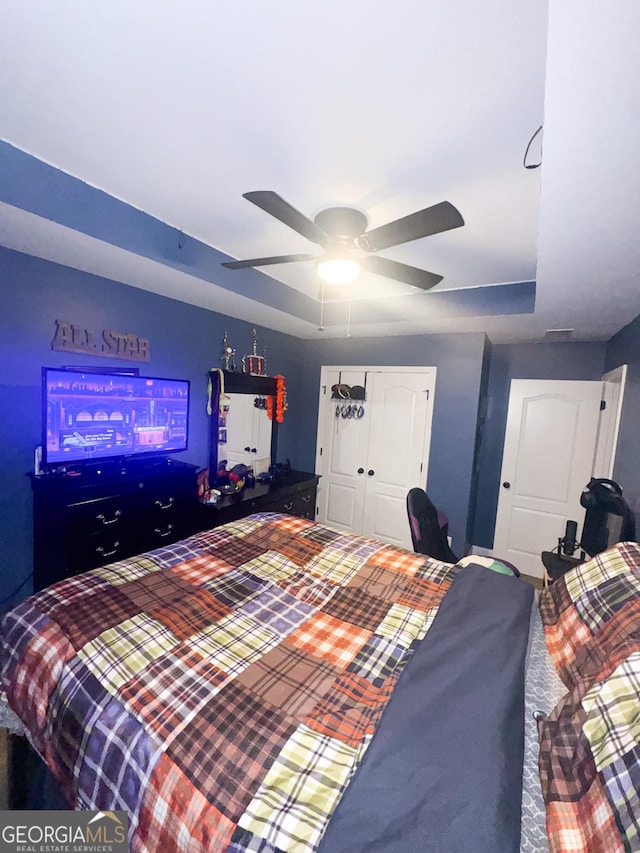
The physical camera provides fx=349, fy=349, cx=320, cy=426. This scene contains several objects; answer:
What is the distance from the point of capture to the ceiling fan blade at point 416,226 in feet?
4.01

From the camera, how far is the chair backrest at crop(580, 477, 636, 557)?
1972 millimetres

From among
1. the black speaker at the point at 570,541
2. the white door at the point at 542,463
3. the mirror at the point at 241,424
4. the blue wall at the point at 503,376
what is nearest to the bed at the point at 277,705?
the black speaker at the point at 570,541

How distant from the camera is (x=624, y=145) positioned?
0.97 metres

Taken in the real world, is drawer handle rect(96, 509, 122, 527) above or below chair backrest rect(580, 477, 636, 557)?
below

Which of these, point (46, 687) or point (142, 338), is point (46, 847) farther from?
point (142, 338)

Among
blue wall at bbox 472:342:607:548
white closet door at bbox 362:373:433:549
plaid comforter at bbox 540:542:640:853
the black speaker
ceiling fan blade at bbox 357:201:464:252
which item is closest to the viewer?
plaid comforter at bbox 540:542:640:853

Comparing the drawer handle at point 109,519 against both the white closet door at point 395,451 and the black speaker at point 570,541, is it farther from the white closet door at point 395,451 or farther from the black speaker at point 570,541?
the black speaker at point 570,541

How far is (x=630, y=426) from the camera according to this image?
240 cm

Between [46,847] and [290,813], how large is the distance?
73 centimetres

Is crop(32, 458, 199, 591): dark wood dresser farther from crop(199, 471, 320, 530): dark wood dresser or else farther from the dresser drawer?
crop(199, 471, 320, 530): dark wood dresser

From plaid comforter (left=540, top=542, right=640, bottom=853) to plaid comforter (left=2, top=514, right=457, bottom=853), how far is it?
43cm

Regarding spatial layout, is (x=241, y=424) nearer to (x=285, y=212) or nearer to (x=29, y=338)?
(x=29, y=338)

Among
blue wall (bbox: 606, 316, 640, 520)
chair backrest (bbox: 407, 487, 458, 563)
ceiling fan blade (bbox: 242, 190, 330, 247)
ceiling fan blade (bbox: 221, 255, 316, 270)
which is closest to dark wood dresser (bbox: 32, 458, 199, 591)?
ceiling fan blade (bbox: 221, 255, 316, 270)

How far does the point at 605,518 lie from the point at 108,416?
11.1ft
